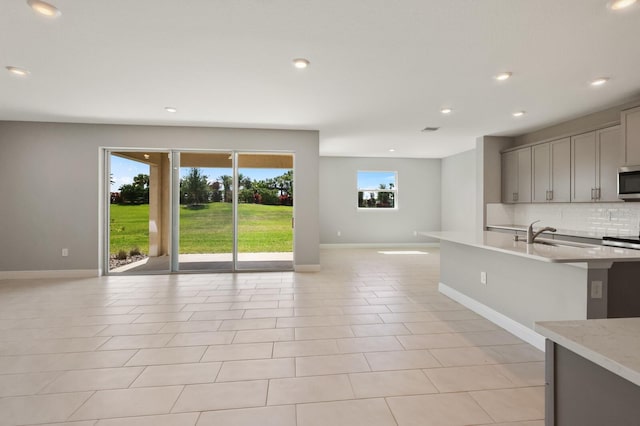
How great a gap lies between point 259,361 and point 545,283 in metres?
2.40

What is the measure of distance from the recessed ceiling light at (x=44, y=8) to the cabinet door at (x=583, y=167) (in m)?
6.12

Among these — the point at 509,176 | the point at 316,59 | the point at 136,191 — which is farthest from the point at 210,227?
the point at 509,176

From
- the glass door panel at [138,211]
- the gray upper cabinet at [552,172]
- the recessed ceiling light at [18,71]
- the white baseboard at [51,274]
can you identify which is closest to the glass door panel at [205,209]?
the glass door panel at [138,211]

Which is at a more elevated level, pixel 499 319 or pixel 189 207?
pixel 189 207

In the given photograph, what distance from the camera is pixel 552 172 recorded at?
4969 mm

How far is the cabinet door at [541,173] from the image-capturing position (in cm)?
506

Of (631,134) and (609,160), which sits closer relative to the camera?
(631,134)

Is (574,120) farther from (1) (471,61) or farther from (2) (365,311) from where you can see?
(2) (365,311)

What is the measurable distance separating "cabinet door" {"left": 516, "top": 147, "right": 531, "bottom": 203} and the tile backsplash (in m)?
0.35

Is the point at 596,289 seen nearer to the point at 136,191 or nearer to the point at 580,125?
the point at 580,125

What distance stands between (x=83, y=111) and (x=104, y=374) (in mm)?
3995

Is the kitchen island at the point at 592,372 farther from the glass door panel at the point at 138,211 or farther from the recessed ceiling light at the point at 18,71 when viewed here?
the glass door panel at the point at 138,211

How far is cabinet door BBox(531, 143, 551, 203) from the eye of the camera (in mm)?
5059

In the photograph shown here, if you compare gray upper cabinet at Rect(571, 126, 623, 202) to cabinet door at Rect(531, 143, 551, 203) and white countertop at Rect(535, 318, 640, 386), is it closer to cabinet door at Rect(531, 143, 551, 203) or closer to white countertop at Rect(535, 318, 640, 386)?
cabinet door at Rect(531, 143, 551, 203)
